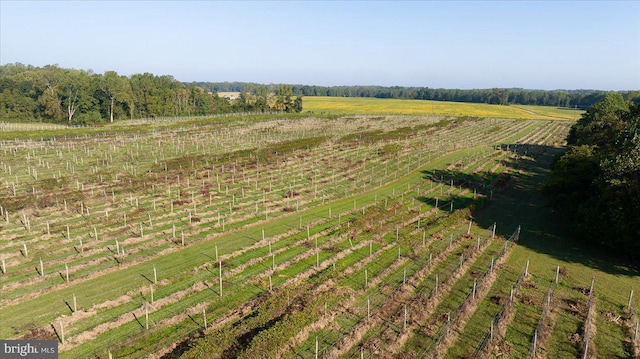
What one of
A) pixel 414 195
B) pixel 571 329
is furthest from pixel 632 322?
pixel 414 195

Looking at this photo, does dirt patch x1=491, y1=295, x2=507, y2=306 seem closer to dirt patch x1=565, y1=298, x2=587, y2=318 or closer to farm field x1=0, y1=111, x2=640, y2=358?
farm field x1=0, y1=111, x2=640, y2=358

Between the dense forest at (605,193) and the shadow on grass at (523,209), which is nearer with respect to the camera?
the dense forest at (605,193)

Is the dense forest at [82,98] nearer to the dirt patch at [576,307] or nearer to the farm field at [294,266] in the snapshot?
the farm field at [294,266]

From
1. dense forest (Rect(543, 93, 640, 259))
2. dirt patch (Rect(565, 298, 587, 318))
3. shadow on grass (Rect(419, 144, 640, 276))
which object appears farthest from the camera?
shadow on grass (Rect(419, 144, 640, 276))

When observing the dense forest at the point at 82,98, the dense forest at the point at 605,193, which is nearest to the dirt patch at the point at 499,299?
the dense forest at the point at 605,193

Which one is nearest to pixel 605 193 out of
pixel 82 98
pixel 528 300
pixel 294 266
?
pixel 528 300

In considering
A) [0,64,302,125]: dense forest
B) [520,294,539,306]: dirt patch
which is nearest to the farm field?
[520,294,539,306]: dirt patch
